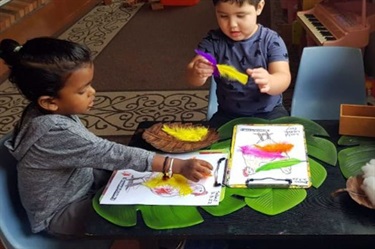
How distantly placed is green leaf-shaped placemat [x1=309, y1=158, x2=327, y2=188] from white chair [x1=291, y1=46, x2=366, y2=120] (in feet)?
2.03

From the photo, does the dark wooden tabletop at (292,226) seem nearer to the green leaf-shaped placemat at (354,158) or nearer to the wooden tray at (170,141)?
the green leaf-shaped placemat at (354,158)

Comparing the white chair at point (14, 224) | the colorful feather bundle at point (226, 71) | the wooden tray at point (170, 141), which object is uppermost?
the colorful feather bundle at point (226, 71)

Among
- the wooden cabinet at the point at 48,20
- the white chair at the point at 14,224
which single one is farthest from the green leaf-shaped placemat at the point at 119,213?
the wooden cabinet at the point at 48,20

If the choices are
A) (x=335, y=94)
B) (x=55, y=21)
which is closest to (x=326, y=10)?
(x=335, y=94)

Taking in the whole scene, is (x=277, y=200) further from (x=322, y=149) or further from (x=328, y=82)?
(x=328, y=82)

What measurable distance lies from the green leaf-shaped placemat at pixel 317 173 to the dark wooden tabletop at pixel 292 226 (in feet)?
0.11

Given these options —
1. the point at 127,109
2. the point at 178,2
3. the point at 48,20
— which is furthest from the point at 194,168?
the point at 178,2

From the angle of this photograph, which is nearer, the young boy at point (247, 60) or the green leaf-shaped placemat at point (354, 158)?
the green leaf-shaped placemat at point (354, 158)

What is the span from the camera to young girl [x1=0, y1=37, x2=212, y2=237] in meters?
1.17

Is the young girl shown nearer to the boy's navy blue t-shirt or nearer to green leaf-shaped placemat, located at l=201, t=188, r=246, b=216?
green leaf-shaped placemat, located at l=201, t=188, r=246, b=216

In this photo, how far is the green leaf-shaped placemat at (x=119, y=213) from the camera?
3.38 ft

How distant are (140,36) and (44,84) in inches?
122

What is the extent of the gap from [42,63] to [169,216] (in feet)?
1.58

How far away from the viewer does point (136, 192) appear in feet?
3.69
